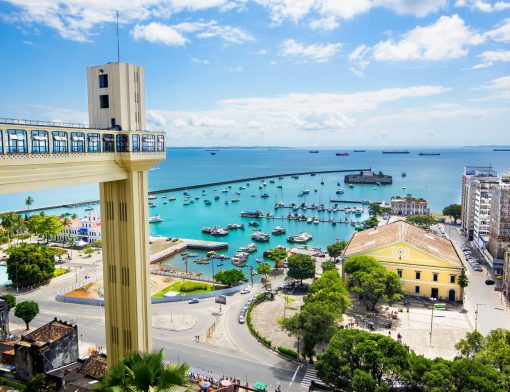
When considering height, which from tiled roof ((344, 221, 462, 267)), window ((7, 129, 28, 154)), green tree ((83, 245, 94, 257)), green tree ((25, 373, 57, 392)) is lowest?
green tree ((83, 245, 94, 257))

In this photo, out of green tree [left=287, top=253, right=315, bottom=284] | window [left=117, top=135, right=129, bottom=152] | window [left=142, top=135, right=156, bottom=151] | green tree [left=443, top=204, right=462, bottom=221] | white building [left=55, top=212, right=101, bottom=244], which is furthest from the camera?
green tree [left=443, top=204, right=462, bottom=221]

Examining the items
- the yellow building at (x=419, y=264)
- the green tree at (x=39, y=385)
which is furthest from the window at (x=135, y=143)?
the yellow building at (x=419, y=264)

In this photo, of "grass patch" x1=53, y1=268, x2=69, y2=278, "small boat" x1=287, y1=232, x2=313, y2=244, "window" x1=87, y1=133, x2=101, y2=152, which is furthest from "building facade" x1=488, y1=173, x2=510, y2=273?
"grass patch" x1=53, y1=268, x2=69, y2=278

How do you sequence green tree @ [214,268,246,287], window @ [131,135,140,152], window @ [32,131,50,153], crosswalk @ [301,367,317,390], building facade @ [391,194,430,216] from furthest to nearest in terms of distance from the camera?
building facade @ [391,194,430,216] < green tree @ [214,268,246,287] < crosswalk @ [301,367,317,390] < window @ [131,135,140,152] < window @ [32,131,50,153]

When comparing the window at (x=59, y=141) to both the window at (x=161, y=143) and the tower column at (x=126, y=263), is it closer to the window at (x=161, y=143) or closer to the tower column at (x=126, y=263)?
the tower column at (x=126, y=263)

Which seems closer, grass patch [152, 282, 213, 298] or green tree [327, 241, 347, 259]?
grass patch [152, 282, 213, 298]

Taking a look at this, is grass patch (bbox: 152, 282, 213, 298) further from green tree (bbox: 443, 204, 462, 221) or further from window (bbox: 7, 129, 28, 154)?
green tree (bbox: 443, 204, 462, 221)

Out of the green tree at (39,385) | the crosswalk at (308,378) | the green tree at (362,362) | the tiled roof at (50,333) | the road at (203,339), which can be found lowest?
the crosswalk at (308,378)

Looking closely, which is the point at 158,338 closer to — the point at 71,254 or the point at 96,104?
the point at 96,104
